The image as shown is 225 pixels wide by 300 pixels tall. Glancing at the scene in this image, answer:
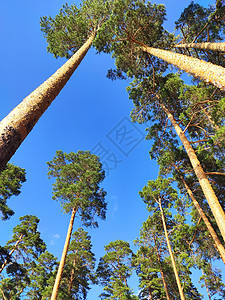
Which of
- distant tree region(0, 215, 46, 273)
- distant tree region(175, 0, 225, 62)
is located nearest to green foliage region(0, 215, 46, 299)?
distant tree region(0, 215, 46, 273)

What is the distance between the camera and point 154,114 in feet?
45.2

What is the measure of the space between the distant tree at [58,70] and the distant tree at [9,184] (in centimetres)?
986

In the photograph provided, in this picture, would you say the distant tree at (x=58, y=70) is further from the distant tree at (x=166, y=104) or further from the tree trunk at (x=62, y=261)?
the tree trunk at (x=62, y=261)

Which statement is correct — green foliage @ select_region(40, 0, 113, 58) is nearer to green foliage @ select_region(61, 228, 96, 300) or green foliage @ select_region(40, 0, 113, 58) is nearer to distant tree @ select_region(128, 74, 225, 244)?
distant tree @ select_region(128, 74, 225, 244)

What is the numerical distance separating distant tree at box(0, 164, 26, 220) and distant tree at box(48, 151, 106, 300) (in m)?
2.71

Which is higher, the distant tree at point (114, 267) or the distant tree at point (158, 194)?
the distant tree at point (158, 194)

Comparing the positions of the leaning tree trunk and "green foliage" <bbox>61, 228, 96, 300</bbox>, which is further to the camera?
"green foliage" <bbox>61, 228, 96, 300</bbox>

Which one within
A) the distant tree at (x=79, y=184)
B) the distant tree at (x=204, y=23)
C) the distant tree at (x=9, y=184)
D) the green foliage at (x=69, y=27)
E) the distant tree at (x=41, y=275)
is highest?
the distant tree at (x=204, y=23)

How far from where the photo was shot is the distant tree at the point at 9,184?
40.2 feet

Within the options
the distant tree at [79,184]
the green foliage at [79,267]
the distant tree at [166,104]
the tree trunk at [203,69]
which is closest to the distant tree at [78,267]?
the green foliage at [79,267]

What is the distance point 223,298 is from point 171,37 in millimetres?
27023

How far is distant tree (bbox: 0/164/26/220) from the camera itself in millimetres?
12248

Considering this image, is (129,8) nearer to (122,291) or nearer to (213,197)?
(213,197)

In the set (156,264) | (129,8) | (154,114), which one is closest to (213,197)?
(154,114)
